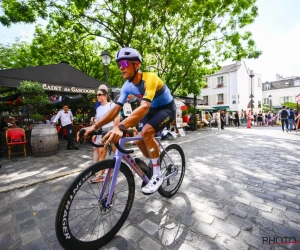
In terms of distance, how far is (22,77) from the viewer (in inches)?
283

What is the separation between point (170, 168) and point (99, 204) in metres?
1.46

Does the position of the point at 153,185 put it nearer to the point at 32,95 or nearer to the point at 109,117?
the point at 109,117

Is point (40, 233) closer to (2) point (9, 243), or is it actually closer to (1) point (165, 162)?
(2) point (9, 243)

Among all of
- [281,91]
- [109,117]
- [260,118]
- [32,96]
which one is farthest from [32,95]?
[281,91]

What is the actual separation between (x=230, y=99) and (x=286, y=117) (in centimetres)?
2078

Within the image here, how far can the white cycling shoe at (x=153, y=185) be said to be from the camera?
2295mm

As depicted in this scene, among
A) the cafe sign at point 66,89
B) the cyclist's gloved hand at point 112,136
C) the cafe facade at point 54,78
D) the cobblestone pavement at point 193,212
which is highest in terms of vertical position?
the cafe facade at point 54,78

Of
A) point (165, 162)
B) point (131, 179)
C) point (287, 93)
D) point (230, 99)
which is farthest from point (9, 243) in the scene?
point (287, 93)

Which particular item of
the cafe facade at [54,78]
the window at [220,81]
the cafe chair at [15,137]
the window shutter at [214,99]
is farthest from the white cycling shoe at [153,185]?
the window at [220,81]

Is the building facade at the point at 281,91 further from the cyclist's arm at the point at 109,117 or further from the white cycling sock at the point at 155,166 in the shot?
the cyclist's arm at the point at 109,117

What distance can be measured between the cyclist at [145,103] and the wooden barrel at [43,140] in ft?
17.5

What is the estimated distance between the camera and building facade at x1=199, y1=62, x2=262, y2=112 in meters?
32.6

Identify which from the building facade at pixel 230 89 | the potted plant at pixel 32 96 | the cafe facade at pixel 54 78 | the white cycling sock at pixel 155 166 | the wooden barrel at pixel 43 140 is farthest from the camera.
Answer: the building facade at pixel 230 89

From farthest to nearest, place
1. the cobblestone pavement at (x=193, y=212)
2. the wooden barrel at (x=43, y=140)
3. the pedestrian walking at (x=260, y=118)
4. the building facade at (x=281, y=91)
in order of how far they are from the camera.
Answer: the building facade at (x=281, y=91) → the pedestrian walking at (x=260, y=118) → the wooden barrel at (x=43, y=140) → the cobblestone pavement at (x=193, y=212)
